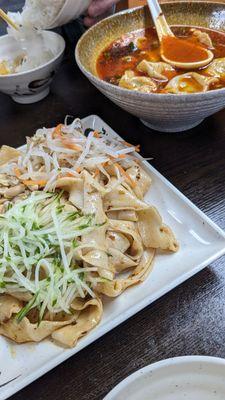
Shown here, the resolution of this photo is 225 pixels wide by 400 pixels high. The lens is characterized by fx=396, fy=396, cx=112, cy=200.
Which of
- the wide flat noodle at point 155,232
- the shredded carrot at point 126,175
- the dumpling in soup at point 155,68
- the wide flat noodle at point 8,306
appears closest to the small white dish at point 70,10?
the dumpling in soup at point 155,68

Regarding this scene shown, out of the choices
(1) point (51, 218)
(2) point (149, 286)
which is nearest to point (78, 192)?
(1) point (51, 218)

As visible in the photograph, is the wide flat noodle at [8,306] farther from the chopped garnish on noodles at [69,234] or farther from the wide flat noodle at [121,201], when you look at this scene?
the wide flat noodle at [121,201]

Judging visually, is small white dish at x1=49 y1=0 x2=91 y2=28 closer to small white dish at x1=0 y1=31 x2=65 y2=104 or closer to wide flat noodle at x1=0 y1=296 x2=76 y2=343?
small white dish at x1=0 y1=31 x2=65 y2=104

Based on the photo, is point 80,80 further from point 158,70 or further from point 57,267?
point 57,267

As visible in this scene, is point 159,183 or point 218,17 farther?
point 218,17

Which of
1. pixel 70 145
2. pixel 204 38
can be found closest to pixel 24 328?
pixel 70 145

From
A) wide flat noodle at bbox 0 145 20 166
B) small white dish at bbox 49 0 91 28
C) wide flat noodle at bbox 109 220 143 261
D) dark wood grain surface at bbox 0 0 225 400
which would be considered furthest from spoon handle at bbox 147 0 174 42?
wide flat noodle at bbox 109 220 143 261
